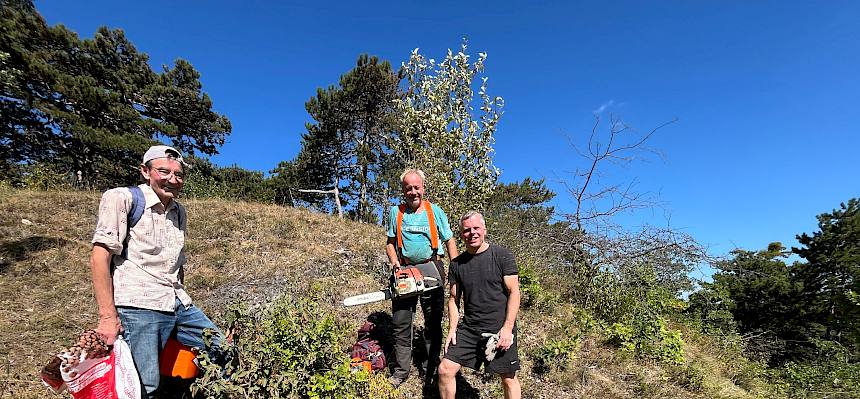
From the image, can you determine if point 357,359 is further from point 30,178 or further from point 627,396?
point 30,178

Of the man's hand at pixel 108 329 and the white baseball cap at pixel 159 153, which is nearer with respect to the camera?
the man's hand at pixel 108 329

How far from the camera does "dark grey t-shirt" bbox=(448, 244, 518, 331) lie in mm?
2713

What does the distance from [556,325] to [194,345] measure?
4.27 m

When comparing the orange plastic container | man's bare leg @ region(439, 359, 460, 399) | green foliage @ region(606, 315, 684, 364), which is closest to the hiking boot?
man's bare leg @ region(439, 359, 460, 399)

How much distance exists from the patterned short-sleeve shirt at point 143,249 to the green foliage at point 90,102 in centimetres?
1656

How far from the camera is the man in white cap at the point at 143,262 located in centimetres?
197

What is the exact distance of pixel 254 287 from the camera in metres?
5.57

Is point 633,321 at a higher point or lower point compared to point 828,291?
lower

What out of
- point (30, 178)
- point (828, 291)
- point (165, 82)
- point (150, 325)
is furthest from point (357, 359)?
Result: point (828, 291)

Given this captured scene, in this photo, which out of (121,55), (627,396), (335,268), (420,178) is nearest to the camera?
(420,178)

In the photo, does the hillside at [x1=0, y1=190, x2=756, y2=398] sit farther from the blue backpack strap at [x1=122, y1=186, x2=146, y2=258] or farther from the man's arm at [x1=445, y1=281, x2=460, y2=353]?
the blue backpack strap at [x1=122, y1=186, x2=146, y2=258]

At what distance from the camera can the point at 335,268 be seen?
6.36 m

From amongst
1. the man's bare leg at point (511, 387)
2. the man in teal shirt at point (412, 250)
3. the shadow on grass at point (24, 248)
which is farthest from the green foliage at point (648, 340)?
the shadow on grass at point (24, 248)

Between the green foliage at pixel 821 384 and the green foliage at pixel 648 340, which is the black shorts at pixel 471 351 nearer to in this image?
the green foliage at pixel 648 340
